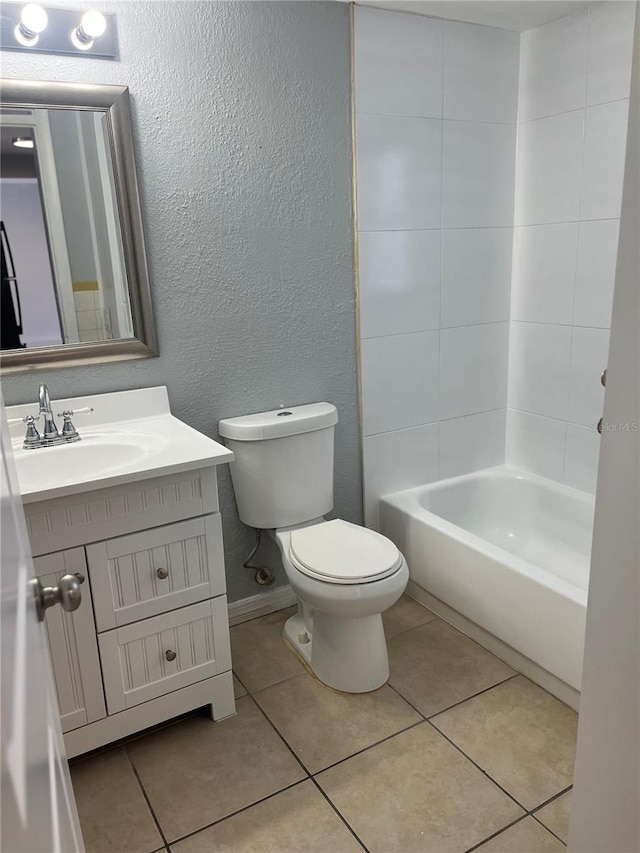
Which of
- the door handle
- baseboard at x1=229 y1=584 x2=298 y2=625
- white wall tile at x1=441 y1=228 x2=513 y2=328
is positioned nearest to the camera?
the door handle

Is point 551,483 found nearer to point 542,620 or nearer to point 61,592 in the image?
point 542,620

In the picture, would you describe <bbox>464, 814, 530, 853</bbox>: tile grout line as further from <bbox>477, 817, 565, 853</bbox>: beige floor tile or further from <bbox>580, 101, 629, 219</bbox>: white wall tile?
<bbox>580, 101, 629, 219</bbox>: white wall tile

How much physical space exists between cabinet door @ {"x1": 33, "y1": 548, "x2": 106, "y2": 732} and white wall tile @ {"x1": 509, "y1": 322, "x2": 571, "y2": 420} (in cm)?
195

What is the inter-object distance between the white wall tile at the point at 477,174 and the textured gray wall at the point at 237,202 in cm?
46

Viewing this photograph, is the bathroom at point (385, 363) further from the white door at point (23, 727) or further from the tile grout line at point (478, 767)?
the white door at point (23, 727)

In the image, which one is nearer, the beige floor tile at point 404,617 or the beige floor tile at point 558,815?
the beige floor tile at point 558,815

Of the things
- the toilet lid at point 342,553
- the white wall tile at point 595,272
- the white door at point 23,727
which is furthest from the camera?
the white wall tile at point 595,272

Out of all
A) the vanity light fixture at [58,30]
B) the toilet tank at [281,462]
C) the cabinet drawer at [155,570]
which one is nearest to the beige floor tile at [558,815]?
the cabinet drawer at [155,570]

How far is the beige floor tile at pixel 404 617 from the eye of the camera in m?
2.53

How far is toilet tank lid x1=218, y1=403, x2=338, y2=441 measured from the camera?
228 cm

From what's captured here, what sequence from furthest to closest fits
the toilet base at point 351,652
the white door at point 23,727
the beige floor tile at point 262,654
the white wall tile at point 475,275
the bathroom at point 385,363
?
1. the white wall tile at point 475,275
2. the beige floor tile at point 262,654
3. the toilet base at point 351,652
4. the bathroom at point 385,363
5. the white door at point 23,727

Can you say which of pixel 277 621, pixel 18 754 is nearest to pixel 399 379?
pixel 277 621

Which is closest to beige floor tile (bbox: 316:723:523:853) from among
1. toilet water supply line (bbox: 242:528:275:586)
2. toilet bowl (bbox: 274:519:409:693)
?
toilet bowl (bbox: 274:519:409:693)

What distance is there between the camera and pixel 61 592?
34.3 inches
